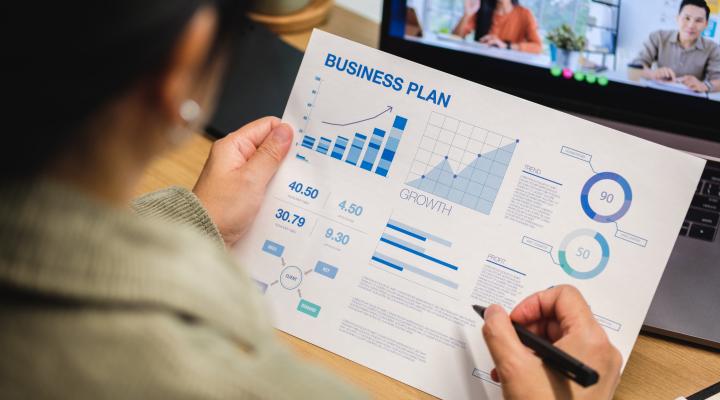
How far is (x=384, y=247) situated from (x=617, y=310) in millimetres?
238

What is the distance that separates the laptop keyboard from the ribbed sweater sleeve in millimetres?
504

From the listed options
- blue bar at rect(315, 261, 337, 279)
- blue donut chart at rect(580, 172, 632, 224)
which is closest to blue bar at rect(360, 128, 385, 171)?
blue bar at rect(315, 261, 337, 279)

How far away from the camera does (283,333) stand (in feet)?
2.30

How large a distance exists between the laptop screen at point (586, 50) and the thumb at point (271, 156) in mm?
184

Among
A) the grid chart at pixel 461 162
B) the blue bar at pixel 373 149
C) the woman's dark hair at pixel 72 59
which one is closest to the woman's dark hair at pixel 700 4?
the grid chart at pixel 461 162

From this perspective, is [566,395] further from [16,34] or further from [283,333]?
[16,34]

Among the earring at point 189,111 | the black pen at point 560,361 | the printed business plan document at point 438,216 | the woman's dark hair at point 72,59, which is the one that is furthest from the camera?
the printed business plan document at point 438,216

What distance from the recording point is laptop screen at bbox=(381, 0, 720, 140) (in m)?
0.71

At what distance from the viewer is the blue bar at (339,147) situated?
2.31ft

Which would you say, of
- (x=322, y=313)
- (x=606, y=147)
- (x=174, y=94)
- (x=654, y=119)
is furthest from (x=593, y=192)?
(x=174, y=94)

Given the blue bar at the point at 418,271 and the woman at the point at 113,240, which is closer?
the woman at the point at 113,240

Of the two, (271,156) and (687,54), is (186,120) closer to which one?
(271,156)

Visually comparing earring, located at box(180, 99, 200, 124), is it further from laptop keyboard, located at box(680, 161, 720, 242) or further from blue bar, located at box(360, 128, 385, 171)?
laptop keyboard, located at box(680, 161, 720, 242)

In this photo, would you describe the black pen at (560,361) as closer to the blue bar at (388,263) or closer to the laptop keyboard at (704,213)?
the blue bar at (388,263)
